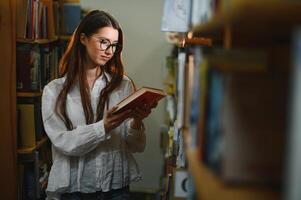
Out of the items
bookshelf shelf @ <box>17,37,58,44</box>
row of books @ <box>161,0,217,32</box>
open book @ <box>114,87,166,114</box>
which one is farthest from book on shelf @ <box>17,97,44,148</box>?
row of books @ <box>161,0,217,32</box>

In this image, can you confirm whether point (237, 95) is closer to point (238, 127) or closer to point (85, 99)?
point (238, 127)

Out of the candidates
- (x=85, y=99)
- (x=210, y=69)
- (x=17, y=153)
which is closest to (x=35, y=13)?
(x=17, y=153)

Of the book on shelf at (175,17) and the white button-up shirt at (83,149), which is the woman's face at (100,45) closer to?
the white button-up shirt at (83,149)

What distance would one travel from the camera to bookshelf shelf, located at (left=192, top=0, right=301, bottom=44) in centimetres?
59

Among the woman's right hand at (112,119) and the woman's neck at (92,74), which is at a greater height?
the woman's neck at (92,74)

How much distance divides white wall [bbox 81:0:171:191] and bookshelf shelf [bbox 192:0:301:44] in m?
2.82

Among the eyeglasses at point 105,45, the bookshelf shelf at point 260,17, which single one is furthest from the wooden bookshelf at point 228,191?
the eyeglasses at point 105,45

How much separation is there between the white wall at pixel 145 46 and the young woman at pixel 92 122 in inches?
64.5

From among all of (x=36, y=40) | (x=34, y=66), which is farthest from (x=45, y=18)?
(x=34, y=66)

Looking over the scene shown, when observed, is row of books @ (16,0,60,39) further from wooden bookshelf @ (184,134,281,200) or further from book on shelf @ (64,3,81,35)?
wooden bookshelf @ (184,134,281,200)

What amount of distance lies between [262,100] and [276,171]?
0.12 meters

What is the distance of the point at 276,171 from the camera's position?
0.67 metres

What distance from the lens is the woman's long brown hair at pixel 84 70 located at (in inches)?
72.1

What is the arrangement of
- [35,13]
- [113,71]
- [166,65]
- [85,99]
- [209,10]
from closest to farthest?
[209,10], [85,99], [113,71], [35,13], [166,65]
